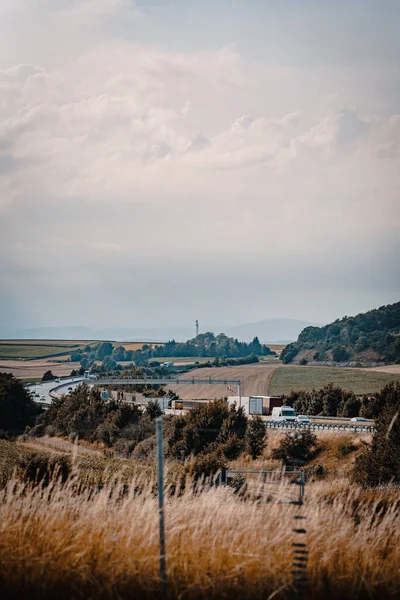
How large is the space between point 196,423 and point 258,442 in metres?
6.07

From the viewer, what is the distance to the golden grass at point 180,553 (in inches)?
262

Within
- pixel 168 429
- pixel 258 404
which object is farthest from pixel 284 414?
pixel 168 429

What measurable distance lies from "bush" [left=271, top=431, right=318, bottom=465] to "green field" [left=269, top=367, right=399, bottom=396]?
40.7 m

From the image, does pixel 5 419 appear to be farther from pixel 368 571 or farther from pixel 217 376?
pixel 368 571

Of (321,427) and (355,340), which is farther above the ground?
(355,340)

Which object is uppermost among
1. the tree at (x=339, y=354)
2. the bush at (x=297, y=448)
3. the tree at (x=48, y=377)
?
the tree at (x=339, y=354)

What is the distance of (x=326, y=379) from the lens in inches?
3858


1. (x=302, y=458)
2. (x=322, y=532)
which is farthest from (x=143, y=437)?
(x=322, y=532)

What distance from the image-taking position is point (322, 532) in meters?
8.08

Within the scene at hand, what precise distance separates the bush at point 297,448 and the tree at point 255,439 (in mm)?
1192

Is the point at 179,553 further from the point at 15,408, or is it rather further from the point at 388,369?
the point at 388,369

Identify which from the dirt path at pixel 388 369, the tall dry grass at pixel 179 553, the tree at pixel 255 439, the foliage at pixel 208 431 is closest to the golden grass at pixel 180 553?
the tall dry grass at pixel 179 553

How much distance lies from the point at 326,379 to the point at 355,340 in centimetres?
3962

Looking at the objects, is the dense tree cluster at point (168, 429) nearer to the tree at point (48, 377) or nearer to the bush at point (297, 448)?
the bush at point (297, 448)
